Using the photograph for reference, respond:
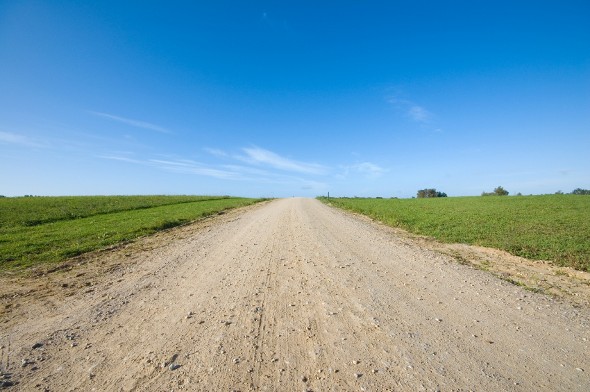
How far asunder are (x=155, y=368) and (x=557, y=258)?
13256 mm

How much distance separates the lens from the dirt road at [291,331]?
3.83 metres

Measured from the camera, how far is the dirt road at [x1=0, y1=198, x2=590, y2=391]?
383cm

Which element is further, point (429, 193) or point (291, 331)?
point (429, 193)

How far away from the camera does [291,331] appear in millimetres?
5086

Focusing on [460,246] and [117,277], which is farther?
[460,246]

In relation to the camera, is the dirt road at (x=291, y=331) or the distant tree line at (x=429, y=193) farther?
the distant tree line at (x=429, y=193)

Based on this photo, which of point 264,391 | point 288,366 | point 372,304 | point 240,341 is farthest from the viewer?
point 372,304

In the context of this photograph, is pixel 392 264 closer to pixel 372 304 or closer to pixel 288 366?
pixel 372 304

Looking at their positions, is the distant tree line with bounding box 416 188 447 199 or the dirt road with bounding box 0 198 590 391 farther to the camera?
the distant tree line with bounding box 416 188 447 199

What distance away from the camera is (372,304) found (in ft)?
20.5

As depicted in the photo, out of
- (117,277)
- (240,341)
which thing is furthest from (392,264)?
(117,277)

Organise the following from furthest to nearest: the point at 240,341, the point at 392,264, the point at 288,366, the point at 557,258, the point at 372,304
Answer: the point at 557,258 < the point at 392,264 < the point at 372,304 < the point at 240,341 < the point at 288,366

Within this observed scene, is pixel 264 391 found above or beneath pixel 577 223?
beneath

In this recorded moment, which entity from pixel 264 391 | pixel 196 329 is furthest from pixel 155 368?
pixel 264 391
